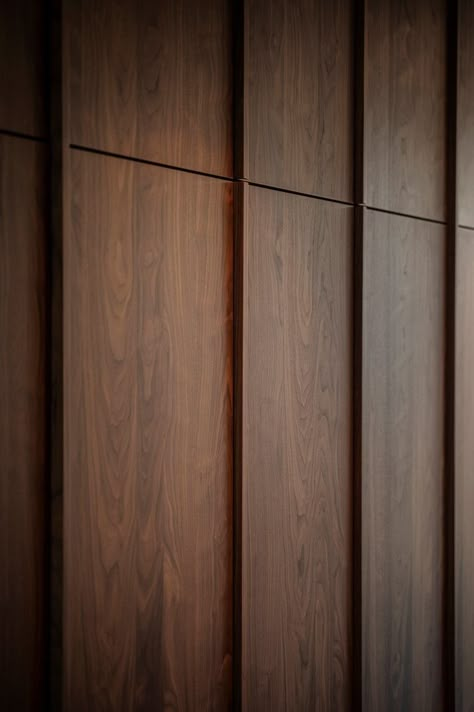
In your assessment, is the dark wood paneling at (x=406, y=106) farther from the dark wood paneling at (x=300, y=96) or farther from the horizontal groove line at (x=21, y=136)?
the horizontal groove line at (x=21, y=136)

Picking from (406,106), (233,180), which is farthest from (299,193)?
(406,106)

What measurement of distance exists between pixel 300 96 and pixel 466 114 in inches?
30.1

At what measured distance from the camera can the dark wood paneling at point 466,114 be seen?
89.4 inches

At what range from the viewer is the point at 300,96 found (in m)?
1.83

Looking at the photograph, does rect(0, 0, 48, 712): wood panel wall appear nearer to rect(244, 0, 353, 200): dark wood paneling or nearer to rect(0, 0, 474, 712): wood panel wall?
rect(0, 0, 474, 712): wood panel wall

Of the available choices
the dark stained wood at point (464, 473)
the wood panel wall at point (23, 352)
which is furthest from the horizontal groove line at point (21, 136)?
the dark stained wood at point (464, 473)

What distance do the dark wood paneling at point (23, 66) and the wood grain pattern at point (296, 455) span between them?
572 millimetres

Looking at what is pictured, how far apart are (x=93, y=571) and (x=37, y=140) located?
0.90m

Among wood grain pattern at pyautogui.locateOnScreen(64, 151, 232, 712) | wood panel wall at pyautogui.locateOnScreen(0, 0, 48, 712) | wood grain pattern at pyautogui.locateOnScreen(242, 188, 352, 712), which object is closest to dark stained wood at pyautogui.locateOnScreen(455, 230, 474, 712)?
wood grain pattern at pyautogui.locateOnScreen(242, 188, 352, 712)

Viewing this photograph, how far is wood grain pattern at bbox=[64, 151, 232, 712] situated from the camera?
4.73 feet

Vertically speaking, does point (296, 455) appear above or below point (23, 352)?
below

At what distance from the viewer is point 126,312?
1.51 m

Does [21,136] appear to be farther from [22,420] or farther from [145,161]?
[22,420]

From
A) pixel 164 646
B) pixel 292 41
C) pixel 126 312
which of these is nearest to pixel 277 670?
pixel 164 646
